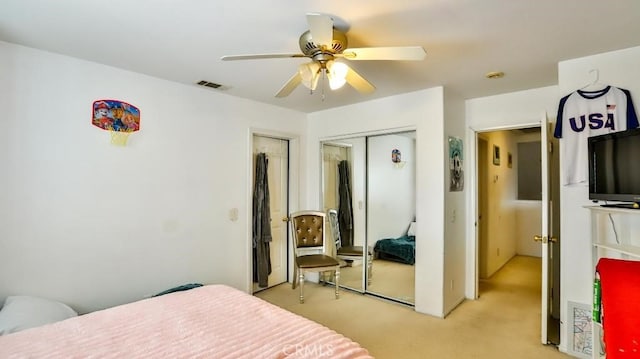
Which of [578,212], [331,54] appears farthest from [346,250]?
[331,54]

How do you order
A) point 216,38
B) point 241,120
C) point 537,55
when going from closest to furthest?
point 216,38, point 537,55, point 241,120

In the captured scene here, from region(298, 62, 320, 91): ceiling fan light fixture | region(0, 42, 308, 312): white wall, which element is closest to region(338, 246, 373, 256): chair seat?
region(0, 42, 308, 312): white wall

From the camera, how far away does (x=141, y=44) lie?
225 cm

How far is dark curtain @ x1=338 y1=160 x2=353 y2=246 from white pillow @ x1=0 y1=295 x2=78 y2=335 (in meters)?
2.84

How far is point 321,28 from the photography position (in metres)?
1.59

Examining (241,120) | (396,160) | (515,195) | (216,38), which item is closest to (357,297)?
(396,160)

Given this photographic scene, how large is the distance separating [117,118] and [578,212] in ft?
12.7

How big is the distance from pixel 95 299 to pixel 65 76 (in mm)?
1807

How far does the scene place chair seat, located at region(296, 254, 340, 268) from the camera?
361cm

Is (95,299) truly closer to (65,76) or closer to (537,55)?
(65,76)

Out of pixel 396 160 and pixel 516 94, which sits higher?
A: pixel 516 94

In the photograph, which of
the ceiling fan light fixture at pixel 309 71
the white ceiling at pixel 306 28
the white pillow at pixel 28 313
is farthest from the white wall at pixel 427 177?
the white pillow at pixel 28 313

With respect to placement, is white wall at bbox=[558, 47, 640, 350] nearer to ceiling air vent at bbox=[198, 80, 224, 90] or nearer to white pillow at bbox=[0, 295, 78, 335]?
ceiling air vent at bbox=[198, 80, 224, 90]

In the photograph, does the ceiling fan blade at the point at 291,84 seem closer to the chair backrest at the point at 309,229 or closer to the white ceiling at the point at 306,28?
the white ceiling at the point at 306,28
